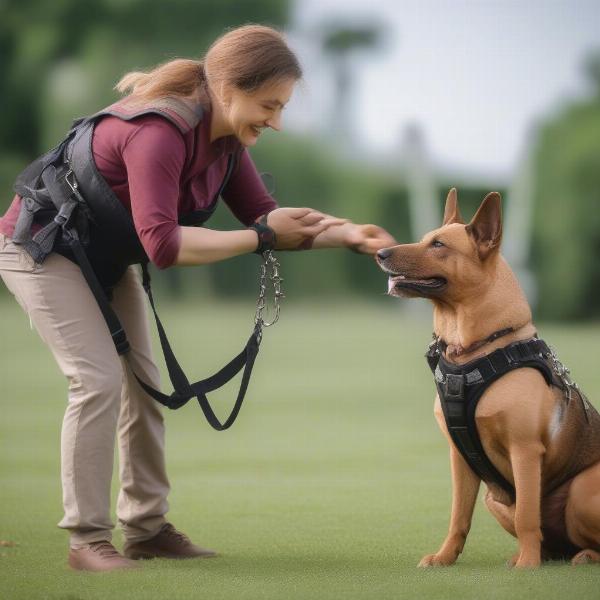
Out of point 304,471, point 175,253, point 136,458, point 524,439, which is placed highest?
point 175,253

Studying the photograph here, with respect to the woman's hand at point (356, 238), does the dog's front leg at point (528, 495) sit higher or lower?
lower

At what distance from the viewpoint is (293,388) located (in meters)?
12.3

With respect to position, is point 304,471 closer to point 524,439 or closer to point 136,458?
point 136,458

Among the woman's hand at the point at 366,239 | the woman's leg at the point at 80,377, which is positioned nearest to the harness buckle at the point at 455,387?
the woman's hand at the point at 366,239

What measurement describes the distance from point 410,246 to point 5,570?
2.00 meters

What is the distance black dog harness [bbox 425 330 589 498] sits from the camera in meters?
4.05

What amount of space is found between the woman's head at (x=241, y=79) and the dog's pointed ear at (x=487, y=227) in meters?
0.84

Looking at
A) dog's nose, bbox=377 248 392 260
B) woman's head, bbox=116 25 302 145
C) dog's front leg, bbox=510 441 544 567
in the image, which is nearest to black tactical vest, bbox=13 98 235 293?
woman's head, bbox=116 25 302 145

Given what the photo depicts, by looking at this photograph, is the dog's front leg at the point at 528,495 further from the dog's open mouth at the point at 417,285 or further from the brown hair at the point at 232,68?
the brown hair at the point at 232,68

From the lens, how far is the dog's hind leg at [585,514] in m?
→ 4.04

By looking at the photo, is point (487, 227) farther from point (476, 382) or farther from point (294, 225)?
point (294, 225)

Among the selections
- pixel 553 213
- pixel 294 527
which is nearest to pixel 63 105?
pixel 553 213

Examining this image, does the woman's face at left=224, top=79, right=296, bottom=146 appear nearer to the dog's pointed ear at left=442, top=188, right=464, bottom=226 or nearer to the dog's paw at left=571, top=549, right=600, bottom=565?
the dog's pointed ear at left=442, top=188, right=464, bottom=226

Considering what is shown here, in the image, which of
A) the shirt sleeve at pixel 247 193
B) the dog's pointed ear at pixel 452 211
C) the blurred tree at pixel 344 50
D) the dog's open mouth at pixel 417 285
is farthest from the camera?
the blurred tree at pixel 344 50
